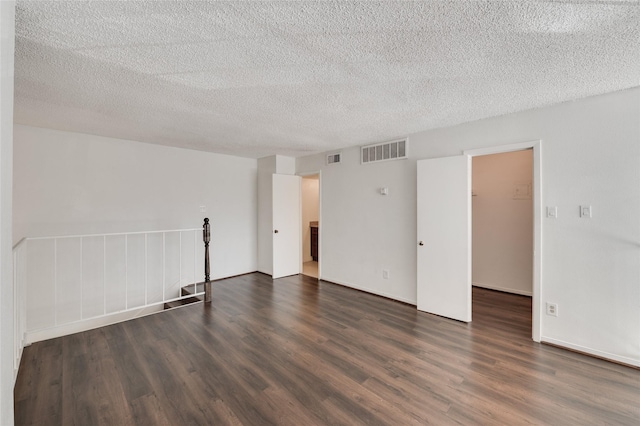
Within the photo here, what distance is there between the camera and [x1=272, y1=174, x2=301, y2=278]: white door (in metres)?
5.33

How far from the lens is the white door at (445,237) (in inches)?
130

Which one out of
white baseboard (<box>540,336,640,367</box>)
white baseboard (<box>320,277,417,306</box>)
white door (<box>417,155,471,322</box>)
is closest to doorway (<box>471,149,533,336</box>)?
white door (<box>417,155,471,322</box>)

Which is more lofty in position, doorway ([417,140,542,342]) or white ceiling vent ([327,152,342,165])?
white ceiling vent ([327,152,342,165])

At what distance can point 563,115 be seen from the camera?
2748mm

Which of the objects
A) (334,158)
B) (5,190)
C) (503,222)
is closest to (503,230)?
(503,222)

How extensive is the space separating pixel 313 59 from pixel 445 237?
8.76 ft

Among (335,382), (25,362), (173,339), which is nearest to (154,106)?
(173,339)

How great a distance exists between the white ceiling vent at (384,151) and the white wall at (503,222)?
5.93ft

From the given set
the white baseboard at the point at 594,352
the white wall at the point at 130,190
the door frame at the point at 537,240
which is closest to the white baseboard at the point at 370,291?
the door frame at the point at 537,240

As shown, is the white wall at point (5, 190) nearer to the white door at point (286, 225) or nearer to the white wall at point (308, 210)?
the white door at point (286, 225)

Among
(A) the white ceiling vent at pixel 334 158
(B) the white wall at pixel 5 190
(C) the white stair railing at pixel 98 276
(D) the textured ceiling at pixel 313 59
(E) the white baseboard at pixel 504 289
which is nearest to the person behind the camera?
(B) the white wall at pixel 5 190

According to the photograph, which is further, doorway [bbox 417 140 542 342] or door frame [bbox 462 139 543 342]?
doorway [bbox 417 140 542 342]

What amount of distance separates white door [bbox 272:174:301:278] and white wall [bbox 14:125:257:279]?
2.47 feet

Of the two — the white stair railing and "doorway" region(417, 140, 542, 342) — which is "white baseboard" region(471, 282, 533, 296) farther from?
the white stair railing
